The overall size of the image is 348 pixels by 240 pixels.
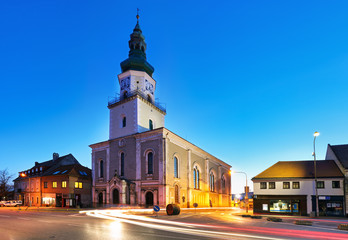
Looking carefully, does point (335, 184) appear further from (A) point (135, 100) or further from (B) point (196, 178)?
(A) point (135, 100)

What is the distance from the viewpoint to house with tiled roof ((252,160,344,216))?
33.5m

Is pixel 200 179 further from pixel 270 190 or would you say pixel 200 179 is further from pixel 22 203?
pixel 22 203

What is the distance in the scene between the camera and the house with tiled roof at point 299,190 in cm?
3347

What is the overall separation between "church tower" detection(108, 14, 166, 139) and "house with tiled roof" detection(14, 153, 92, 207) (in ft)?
45.1

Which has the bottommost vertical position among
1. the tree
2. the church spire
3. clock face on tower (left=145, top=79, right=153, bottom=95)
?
the tree

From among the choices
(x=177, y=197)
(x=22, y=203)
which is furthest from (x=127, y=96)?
(x=22, y=203)

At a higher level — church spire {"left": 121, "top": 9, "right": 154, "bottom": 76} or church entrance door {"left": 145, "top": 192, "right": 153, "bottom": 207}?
church spire {"left": 121, "top": 9, "right": 154, "bottom": 76}

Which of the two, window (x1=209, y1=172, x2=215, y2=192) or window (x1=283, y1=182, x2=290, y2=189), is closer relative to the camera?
window (x1=283, y1=182, x2=290, y2=189)

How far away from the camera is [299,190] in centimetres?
3538

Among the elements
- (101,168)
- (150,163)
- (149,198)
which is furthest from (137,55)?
(149,198)

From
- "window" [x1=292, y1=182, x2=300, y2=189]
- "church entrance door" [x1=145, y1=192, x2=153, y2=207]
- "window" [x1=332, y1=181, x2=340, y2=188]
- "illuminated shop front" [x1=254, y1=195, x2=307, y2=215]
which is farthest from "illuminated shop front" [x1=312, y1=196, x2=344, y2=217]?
"church entrance door" [x1=145, y1=192, x2=153, y2=207]

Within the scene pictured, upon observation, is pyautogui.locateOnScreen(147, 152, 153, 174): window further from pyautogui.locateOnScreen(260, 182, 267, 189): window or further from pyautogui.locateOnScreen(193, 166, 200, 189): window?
pyautogui.locateOnScreen(260, 182, 267, 189): window

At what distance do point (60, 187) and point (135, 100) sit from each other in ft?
80.9

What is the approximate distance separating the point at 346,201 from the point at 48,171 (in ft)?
187
